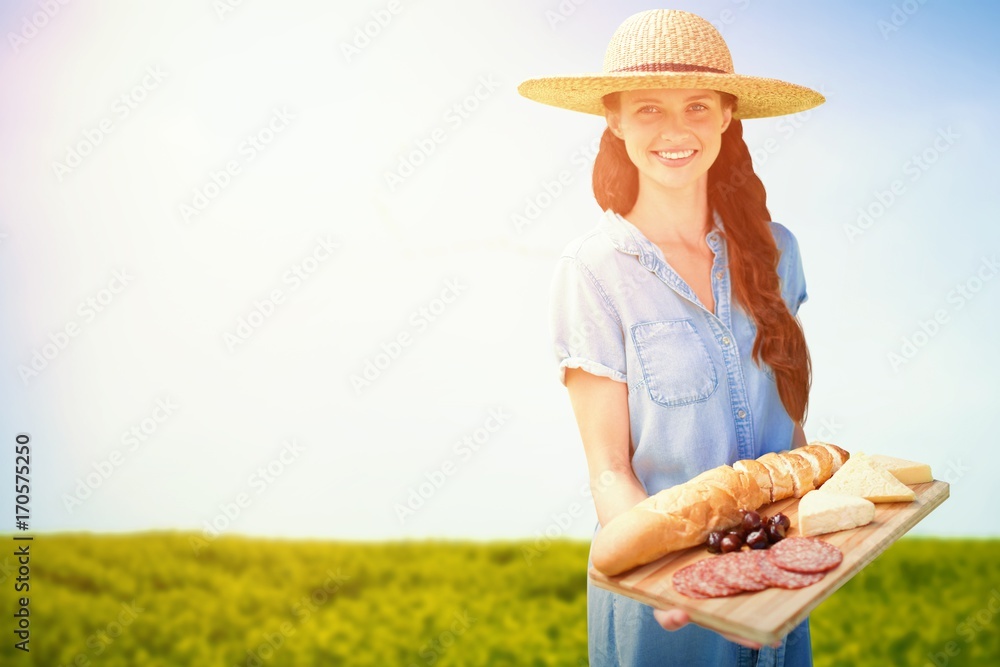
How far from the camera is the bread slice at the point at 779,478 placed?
2.55 metres

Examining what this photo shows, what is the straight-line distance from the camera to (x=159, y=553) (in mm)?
5734

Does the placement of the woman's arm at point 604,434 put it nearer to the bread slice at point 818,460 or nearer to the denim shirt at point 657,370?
the denim shirt at point 657,370

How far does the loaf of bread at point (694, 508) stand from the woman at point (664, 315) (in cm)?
12

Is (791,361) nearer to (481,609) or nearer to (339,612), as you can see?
(481,609)

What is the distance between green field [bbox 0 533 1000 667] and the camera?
523cm

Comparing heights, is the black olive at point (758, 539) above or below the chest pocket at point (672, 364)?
below

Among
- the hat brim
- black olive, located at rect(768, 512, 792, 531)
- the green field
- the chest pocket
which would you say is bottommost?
the green field

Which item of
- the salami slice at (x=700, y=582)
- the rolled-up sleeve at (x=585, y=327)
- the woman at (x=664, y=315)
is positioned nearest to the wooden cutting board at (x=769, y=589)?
the salami slice at (x=700, y=582)

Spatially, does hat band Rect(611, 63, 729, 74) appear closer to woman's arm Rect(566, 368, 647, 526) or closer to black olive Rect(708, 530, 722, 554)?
woman's arm Rect(566, 368, 647, 526)

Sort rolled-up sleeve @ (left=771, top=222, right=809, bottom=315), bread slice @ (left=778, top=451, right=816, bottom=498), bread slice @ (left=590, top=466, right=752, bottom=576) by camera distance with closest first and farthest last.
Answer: bread slice @ (left=590, top=466, right=752, bottom=576), bread slice @ (left=778, top=451, right=816, bottom=498), rolled-up sleeve @ (left=771, top=222, right=809, bottom=315)

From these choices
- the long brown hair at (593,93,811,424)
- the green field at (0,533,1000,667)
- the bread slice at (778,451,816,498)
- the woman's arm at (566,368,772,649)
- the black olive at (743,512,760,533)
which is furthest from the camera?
the green field at (0,533,1000,667)

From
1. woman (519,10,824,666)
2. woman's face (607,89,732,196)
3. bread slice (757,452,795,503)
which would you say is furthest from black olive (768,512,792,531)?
woman's face (607,89,732,196)

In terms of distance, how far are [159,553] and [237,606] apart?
2.01ft

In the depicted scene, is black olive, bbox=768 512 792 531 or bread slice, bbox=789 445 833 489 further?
bread slice, bbox=789 445 833 489
